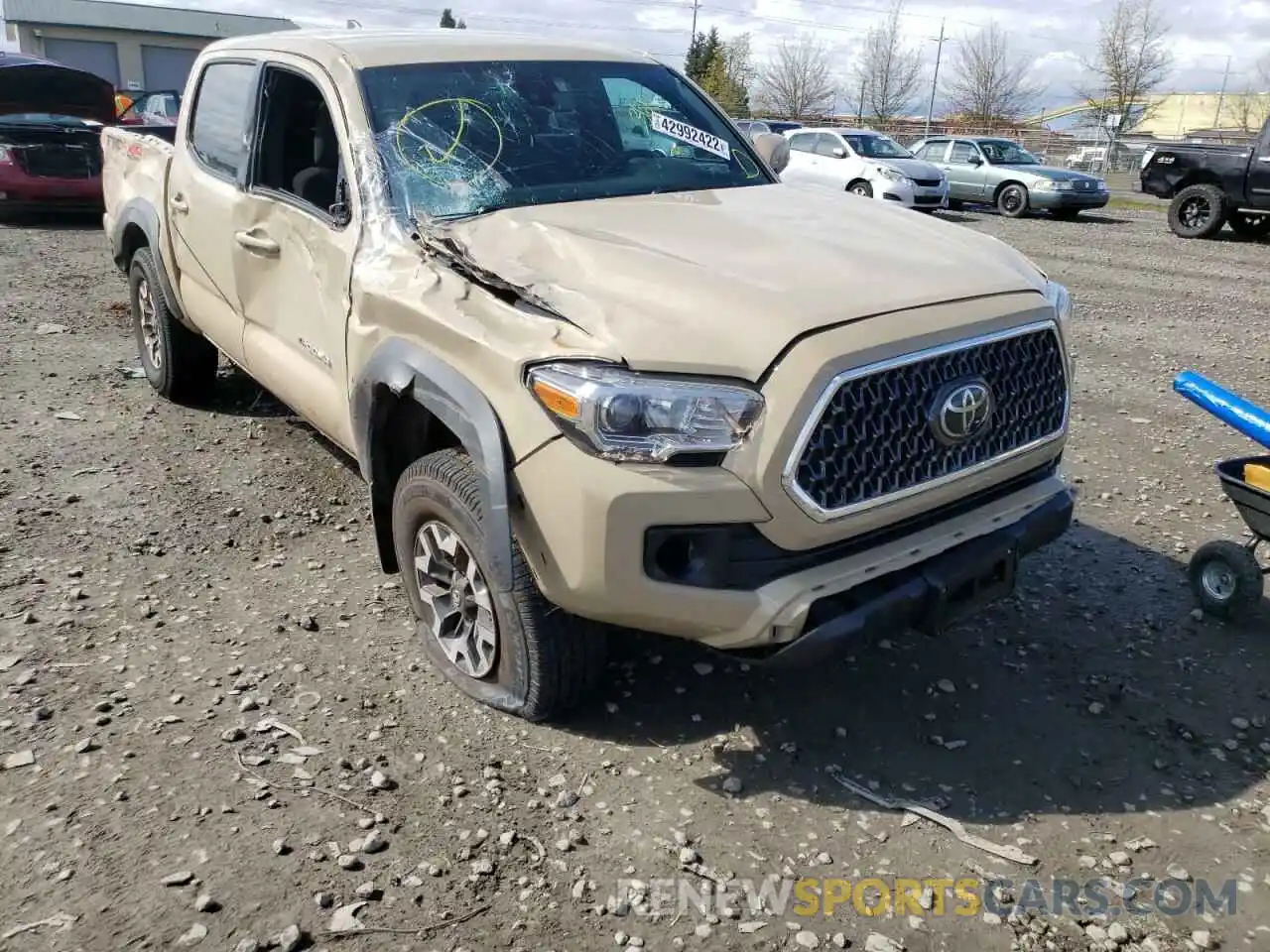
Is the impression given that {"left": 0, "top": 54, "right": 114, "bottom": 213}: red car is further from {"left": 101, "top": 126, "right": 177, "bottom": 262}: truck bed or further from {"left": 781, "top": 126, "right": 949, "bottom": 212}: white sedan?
{"left": 781, "top": 126, "right": 949, "bottom": 212}: white sedan

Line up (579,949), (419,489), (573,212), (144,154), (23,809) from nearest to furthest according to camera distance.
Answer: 1. (579,949)
2. (23,809)
3. (419,489)
4. (573,212)
5. (144,154)

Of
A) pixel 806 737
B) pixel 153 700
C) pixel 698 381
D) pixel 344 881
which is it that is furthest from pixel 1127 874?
pixel 153 700

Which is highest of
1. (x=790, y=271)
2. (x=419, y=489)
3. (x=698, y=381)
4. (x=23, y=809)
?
(x=790, y=271)

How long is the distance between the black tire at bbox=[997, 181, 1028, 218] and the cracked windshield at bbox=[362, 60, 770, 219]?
16.4 metres

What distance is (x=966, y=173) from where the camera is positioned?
19828 mm

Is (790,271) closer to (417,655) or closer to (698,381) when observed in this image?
(698,381)

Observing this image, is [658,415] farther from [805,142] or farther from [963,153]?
[963,153]

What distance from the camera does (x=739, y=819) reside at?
2.84 m

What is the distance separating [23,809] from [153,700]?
54cm

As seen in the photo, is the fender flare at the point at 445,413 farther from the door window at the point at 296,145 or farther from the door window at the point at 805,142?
the door window at the point at 805,142

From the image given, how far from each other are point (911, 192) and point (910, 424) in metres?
15.9

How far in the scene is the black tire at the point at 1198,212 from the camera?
15039mm

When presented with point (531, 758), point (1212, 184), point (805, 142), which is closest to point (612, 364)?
point (531, 758)
